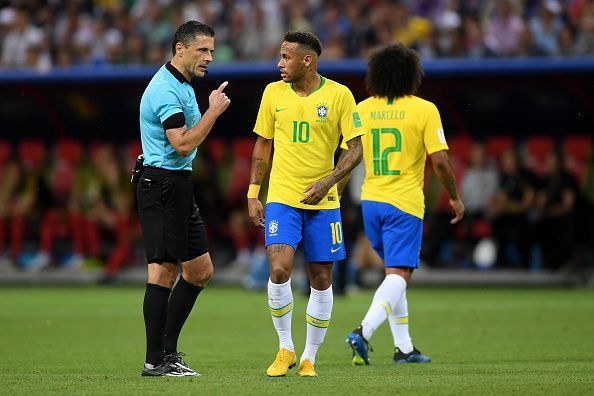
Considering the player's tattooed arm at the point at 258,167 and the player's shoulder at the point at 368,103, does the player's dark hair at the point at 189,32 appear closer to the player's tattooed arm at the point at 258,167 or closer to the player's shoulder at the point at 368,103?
the player's tattooed arm at the point at 258,167

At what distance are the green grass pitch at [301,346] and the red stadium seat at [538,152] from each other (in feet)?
8.92

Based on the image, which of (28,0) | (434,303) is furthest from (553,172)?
(28,0)

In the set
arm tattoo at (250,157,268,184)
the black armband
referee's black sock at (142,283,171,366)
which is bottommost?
referee's black sock at (142,283,171,366)

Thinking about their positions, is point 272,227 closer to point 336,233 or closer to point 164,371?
point 336,233

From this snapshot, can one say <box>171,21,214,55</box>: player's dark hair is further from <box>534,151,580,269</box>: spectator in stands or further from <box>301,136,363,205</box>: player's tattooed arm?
<box>534,151,580,269</box>: spectator in stands

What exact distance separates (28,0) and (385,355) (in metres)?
16.3

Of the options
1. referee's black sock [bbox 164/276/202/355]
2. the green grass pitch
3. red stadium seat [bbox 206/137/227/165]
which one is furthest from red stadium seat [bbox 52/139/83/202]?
referee's black sock [bbox 164/276/202/355]

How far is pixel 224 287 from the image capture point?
20.4m

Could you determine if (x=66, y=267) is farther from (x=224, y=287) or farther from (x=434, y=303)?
(x=434, y=303)

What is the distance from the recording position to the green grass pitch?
7.88m

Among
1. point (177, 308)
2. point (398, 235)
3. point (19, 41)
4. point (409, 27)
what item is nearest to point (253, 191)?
point (177, 308)

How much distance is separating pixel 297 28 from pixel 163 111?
13046 millimetres

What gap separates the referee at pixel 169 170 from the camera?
8.20 metres

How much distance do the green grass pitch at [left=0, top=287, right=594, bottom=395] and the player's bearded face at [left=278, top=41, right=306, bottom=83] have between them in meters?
2.13
